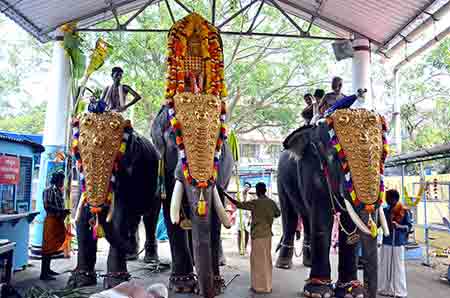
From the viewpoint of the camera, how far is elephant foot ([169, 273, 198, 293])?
4.72 meters

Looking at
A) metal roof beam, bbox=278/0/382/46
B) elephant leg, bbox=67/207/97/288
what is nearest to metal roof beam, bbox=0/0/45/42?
elephant leg, bbox=67/207/97/288

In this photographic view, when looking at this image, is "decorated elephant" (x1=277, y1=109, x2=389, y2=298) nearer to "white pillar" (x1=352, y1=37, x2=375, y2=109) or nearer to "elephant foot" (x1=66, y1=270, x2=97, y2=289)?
"elephant foot" (x1=66, y1=270, x2=97, y2=289)

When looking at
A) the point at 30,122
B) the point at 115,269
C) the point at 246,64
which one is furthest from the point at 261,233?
the point at 30,122

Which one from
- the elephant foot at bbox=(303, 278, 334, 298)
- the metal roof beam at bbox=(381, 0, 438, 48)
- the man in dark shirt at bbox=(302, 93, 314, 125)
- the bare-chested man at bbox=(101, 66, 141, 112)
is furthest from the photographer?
the metal roof beam at bbox=(381, 0, 438, 48)

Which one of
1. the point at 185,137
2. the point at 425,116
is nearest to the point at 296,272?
the point at 185,137

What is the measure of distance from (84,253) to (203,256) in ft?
6.49

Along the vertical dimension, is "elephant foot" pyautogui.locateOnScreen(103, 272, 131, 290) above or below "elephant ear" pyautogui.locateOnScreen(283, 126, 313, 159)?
below

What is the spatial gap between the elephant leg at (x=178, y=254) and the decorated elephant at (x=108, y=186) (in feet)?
1.56

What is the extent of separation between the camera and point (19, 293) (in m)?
4.71

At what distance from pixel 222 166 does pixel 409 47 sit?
538cm

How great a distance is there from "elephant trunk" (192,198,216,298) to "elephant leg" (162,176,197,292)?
931mm

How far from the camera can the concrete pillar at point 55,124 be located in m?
7.64

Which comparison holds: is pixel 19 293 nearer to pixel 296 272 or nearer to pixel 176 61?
pixel 176 61

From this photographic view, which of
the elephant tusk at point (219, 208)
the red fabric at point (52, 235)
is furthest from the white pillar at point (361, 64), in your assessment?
the red fabric at point (52, 235)
